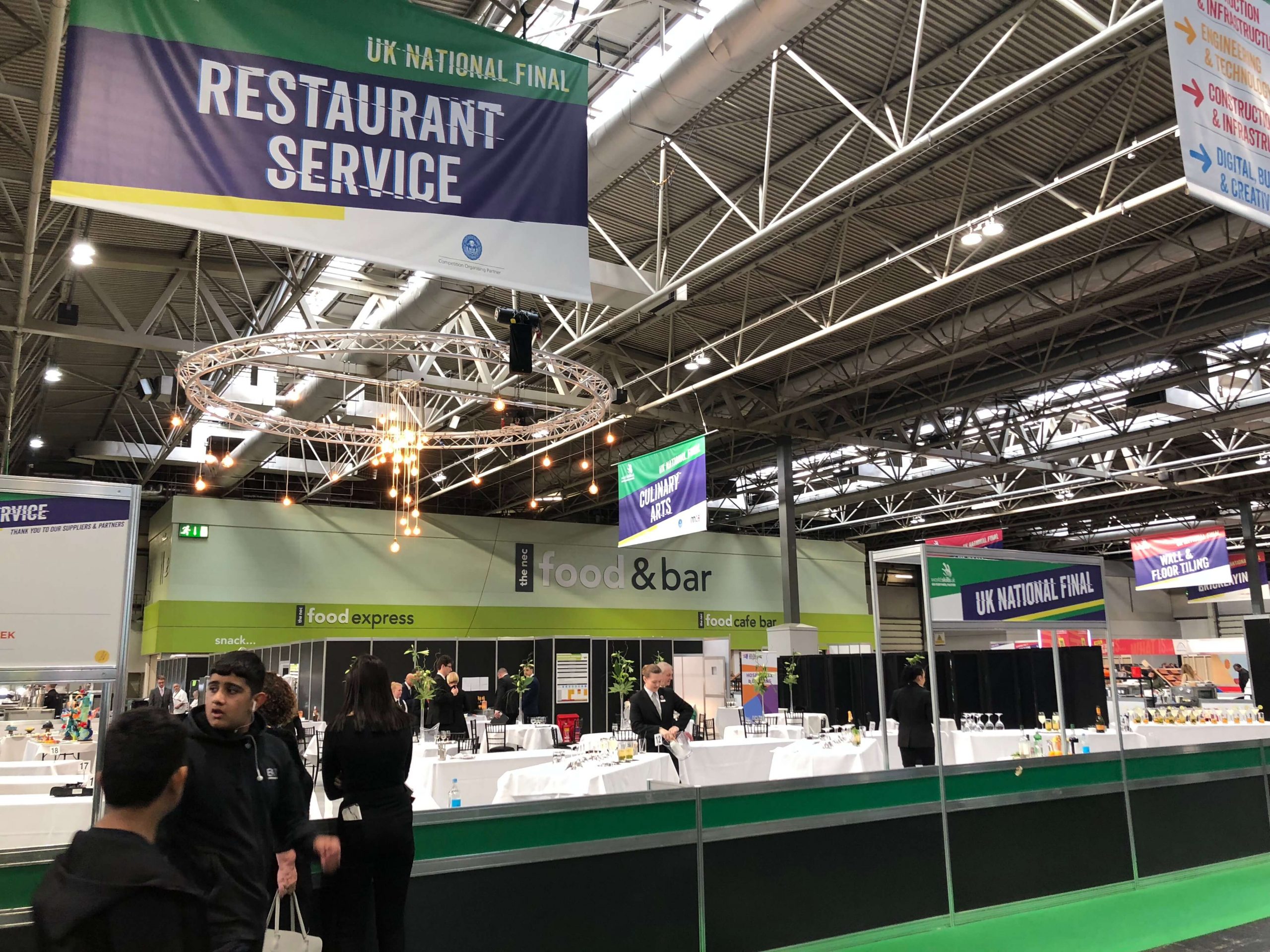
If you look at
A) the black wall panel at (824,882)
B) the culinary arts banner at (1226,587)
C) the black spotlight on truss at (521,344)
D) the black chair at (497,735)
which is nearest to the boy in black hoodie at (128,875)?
the black wall panel at (824,882)

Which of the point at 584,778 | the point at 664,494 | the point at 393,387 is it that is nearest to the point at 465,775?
the point at 584,778

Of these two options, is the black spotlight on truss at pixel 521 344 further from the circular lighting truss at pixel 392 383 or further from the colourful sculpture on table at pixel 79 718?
the colourful sculpture on table at pixel 79 718

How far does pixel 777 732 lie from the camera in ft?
40.6

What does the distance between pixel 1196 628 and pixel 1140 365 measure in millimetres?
24259

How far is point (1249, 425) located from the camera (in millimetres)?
14977

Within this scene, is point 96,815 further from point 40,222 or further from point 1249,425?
point 1249,425

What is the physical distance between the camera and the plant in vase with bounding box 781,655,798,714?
1439 cm

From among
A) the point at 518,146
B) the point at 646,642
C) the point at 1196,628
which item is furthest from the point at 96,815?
the point at 1196,628

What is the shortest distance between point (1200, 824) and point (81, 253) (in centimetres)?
945

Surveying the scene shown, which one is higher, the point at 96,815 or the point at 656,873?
the point at 96,815

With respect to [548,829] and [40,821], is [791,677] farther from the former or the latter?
[548,829]

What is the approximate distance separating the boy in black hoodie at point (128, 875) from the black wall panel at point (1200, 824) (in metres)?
5.53

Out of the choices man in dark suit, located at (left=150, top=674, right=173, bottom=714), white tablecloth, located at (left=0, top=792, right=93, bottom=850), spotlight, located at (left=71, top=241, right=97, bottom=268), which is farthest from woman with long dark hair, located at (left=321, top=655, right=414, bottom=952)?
man in dark suit, located at (left=150, top=674, right=173, bottom=714)

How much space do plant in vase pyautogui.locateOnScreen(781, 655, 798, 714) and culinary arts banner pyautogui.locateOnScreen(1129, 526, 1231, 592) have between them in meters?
7.10
